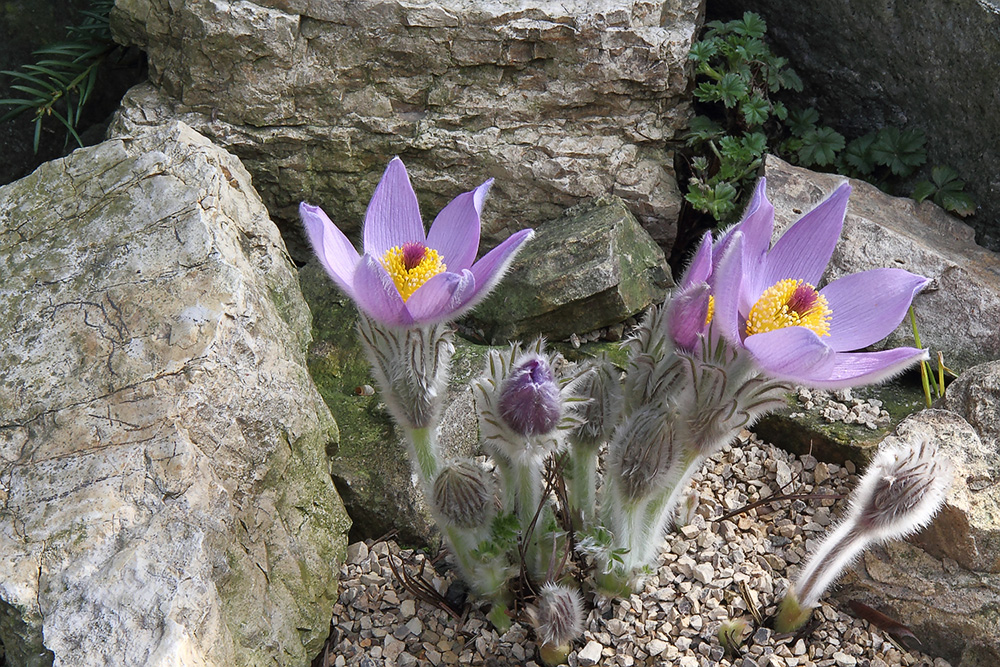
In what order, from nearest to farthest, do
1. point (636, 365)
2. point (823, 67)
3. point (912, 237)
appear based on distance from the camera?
point (636, 365) → point (912, 237) → point (823, 67)

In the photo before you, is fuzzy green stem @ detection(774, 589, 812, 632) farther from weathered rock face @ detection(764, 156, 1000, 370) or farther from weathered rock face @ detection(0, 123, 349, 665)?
weathered rock face @ detection(0, 123, 349, 665)

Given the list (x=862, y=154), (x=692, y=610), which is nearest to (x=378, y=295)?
(x=692, y=610)

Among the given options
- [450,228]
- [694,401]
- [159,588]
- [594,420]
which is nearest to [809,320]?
[694,401]

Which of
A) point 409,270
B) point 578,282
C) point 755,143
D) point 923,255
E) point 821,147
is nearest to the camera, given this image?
Result: point 409,270

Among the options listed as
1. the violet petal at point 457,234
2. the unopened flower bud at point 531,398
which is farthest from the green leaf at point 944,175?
the unopened flower bud at point 531,398

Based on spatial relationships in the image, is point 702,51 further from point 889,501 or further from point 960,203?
point 889,501

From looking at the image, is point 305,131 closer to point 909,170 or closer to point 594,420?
point 594,420
